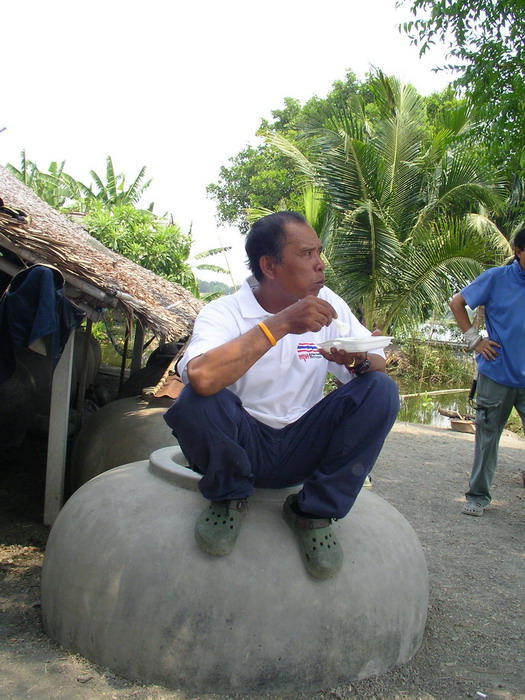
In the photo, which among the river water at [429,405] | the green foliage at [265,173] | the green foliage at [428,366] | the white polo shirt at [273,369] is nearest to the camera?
the white polo shirt at [273,369]

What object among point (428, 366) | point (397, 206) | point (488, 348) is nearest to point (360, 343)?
point (488, 348)

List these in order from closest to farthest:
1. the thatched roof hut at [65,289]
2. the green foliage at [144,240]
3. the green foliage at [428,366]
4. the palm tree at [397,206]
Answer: the thatched roof hut at [65,289]
the palm tree at [397,206]
the green foliage at [144,240]
the green foliage at [428,366]

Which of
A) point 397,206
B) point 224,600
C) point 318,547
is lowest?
point 224,600

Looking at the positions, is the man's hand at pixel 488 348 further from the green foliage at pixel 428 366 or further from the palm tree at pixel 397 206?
the green foliage at pixel 428 366

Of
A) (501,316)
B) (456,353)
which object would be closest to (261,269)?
(501,316)

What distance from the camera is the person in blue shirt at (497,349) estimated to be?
538cm

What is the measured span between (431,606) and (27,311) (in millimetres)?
3187

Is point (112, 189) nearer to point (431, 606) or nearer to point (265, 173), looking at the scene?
point (265, 173)

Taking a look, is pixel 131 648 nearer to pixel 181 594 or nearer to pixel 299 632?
pixel 181 594

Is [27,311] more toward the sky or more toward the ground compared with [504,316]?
more toward the ground

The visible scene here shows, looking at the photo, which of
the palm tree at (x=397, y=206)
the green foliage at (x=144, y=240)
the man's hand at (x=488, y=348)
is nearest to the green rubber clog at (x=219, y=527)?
the man's hand at (x=488, y=348)

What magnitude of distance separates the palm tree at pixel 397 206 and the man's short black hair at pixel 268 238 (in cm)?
1031

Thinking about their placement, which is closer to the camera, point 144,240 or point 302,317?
point 302,317

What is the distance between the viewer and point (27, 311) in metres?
4.76
